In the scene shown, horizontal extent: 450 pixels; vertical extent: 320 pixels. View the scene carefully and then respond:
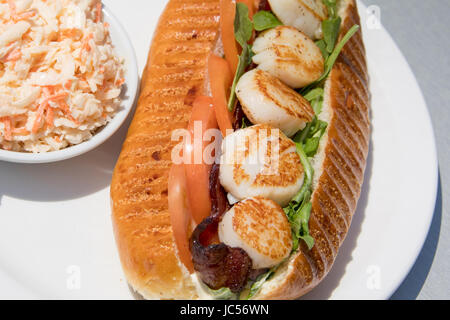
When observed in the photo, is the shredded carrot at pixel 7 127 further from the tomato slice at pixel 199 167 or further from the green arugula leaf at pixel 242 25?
the green arugula leaf at pixel 242 25


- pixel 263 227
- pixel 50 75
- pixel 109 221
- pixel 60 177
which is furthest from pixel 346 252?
pixel 50 75

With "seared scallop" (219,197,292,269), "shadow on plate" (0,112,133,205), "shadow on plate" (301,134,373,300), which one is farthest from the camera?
"shadow on plate" (0,112,133,205)

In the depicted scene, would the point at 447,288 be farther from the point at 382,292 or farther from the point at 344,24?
the point at 344,24

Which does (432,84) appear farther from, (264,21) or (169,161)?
(169,161)

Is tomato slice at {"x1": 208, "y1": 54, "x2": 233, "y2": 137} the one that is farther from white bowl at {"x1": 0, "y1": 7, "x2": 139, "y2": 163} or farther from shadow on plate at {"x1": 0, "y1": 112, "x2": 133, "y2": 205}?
shadow on plate at {"x1": 0, "y1": 112, "x2": 133, "y2": 205}

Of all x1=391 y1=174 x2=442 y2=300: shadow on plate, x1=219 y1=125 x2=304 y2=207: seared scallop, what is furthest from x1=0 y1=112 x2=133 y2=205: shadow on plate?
x1=391 y1=174 x2=442 y2=300: shadow on plate

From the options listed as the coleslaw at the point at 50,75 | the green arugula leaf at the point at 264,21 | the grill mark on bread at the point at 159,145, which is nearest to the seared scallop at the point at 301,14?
the green arugula leaf at the point at 264,21
